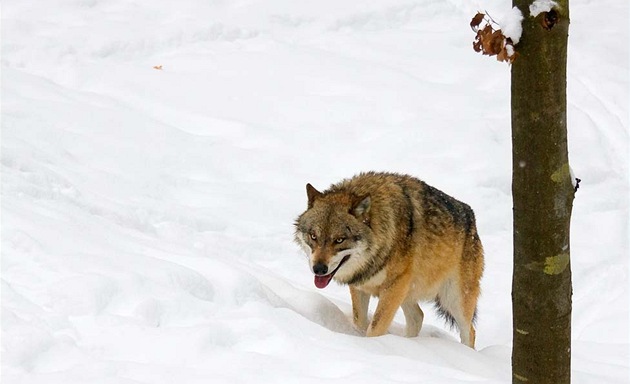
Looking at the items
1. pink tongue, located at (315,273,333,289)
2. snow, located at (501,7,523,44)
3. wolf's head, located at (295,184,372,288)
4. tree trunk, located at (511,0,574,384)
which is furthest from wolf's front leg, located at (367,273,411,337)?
snow, located at (501,7,523,44)

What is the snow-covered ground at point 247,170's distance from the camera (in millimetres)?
4602

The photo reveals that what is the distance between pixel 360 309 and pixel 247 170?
3.44 meters

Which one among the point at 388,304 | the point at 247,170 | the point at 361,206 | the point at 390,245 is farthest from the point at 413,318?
the point at 247,170

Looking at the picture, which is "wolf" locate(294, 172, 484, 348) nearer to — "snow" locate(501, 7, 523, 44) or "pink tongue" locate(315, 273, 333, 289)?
"pink tongue" locate(315, 273, 333, 289)

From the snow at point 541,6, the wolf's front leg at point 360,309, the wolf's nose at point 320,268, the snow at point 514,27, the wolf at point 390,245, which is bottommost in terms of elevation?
the wolf's front leg at point 360,309

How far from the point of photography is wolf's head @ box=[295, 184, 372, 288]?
20.3 feet

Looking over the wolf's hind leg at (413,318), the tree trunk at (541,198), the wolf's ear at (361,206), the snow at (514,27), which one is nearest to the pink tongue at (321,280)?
the wolf's ear at (361,206)

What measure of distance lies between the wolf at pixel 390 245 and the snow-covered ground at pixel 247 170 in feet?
0.92

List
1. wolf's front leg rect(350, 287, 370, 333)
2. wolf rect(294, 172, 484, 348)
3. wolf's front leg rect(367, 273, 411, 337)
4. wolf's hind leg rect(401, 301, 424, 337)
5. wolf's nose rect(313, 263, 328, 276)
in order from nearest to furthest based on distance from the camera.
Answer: wolf's nose rect(313, 263, 328, 276) < wolf rect(294, 172, 484, 348) < wolf's front leg rect(367, 273, 411, 337) < wolf's front leg rect(350, 287, 370, 333) < wolf's hind leg rect(401, 301, 424, 337)

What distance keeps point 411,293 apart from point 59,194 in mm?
2934

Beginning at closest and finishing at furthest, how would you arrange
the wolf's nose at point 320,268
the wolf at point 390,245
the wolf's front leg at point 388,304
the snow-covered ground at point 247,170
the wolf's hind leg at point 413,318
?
1. the snow-covered ground at point 247,170
2. the wolf's nose at point 320,268
3. the wolf at point 390,245
4. the wolf's front leg at point 388,304
5. the wolf's hind leg at point 413,318

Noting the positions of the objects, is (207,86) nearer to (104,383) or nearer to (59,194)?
(59,194)

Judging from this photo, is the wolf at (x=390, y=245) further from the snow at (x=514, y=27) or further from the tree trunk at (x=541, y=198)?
the snow at (x=514, y=27)

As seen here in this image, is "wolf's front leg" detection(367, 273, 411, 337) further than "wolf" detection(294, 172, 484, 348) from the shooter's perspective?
Yes
